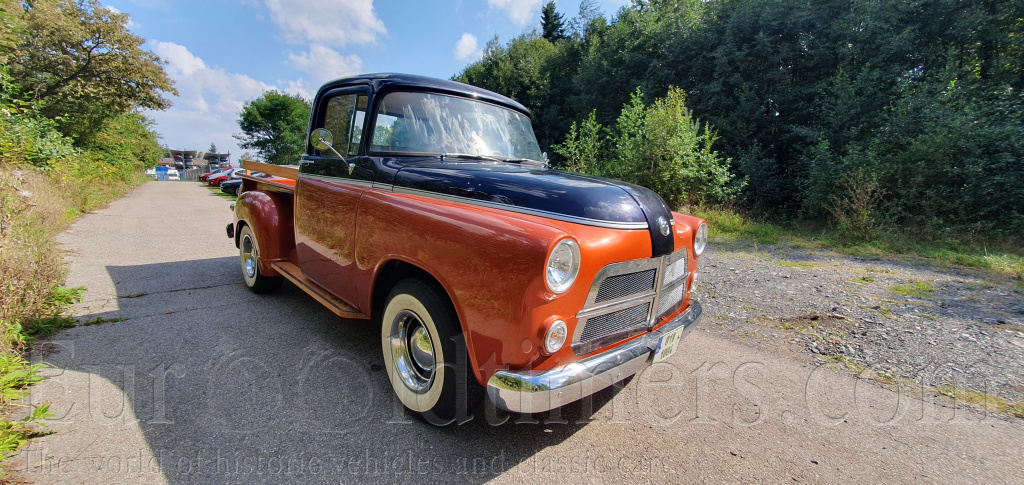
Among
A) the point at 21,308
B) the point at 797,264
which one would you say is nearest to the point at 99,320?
the point at 21,308

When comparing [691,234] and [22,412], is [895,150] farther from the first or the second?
[22,412]

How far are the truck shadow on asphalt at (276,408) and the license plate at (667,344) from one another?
627 millimetres

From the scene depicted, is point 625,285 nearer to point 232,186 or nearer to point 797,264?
point 797,264

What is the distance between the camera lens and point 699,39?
1669 centimetres

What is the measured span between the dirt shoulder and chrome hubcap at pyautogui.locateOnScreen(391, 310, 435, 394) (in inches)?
110

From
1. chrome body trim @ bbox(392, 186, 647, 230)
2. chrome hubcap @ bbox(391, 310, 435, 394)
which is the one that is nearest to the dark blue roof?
chrome body trim @ bbox(392, 186, 647, 230)

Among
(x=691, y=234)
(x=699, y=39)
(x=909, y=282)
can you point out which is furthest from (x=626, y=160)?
(x=691, y=234)

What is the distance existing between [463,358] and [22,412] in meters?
2.56

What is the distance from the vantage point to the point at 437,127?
10.4 feet

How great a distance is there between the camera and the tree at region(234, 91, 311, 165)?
132 feet

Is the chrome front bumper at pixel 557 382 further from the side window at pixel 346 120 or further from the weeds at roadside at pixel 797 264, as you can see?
the weeds at roadside at pixel 797 264

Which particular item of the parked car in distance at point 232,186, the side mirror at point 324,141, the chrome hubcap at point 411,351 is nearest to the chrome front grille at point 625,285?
the chrome hubcap at point 411,351

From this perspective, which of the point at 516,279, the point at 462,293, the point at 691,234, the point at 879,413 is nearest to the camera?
the point at 516,279

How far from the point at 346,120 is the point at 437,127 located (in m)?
0.87
